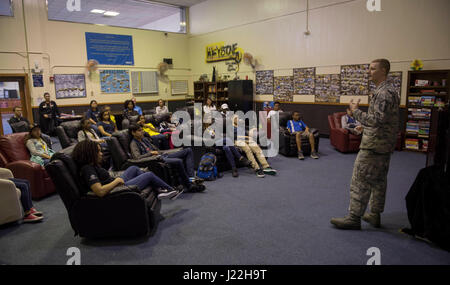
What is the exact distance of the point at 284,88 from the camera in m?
9.48

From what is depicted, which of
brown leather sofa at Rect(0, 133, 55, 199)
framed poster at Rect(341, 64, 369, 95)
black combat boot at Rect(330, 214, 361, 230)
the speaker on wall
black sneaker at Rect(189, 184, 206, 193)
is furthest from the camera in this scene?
the speaker on wall

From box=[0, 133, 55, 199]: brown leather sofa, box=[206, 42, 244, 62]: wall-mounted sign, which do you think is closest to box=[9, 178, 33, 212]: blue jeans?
box=[0, 133, 55, 199]: brown leather sofa

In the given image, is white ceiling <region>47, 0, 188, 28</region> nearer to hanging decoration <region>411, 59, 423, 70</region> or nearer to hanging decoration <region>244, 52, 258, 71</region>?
hanging decoration <region>244, 52, 258, 71</region>

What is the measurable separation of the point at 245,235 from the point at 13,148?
12.1ft

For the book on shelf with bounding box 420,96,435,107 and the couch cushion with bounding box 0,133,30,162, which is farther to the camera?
the book on shelf with bounding box 420,96,435,107

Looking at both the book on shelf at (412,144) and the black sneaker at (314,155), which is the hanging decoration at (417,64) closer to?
the book on shelf at (412,144)

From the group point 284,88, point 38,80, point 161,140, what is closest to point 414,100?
point 284,88

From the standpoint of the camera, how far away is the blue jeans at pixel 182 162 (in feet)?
14.1

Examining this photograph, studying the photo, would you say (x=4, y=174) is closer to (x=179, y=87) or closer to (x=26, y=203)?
(x=26, y=203)

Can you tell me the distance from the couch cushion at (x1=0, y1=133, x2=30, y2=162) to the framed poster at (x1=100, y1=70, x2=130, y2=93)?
6.92 metres

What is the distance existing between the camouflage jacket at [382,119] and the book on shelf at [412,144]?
182 inches

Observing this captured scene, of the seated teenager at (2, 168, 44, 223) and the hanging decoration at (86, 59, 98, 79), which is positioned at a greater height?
the hanging decoration at (86, 59, 98, 79)

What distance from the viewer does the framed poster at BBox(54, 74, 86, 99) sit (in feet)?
32.8
